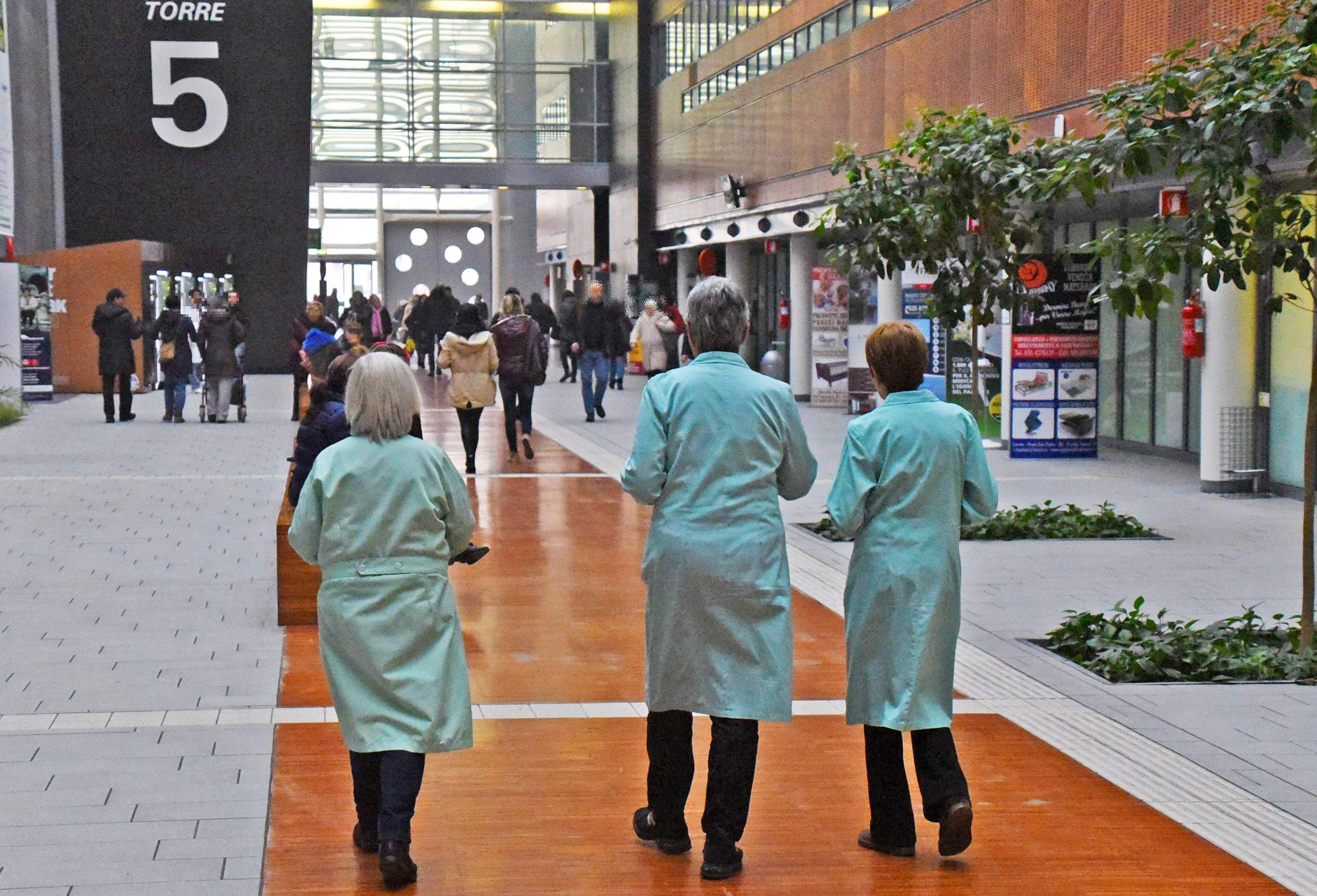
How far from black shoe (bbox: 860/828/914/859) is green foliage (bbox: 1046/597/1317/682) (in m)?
2.68

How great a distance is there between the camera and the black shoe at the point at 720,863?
4766 mm

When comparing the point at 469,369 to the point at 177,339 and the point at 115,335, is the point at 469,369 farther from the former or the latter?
the point at 115,335

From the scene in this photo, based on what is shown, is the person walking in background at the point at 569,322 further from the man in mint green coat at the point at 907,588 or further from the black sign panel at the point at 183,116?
the man in mint green coat at the point at 907,588

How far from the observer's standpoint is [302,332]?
2177 cm

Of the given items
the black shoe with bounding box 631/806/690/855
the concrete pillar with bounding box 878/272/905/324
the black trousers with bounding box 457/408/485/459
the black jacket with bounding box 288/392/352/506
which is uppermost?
the concrete pillar with bounding box 878/272/905/324

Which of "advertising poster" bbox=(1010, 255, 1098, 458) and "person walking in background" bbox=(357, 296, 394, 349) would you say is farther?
"person walking in background" bbox=(357, 296, 394, 349)

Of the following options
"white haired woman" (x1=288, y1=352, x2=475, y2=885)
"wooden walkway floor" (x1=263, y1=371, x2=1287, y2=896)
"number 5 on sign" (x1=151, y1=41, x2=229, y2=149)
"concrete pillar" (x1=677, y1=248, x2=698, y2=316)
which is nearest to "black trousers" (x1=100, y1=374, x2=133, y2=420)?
"number 5 on sign" (x1=151, y1=41, x2=229, y2=149)

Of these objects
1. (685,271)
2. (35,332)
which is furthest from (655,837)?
(685,271)

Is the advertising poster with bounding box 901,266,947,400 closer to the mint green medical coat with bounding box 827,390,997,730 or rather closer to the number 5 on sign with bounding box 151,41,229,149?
the mint green medical coat with bounding box 827,390,997,730

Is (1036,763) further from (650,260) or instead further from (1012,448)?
(650,260)

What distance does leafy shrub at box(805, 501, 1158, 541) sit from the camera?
1195 centimetres

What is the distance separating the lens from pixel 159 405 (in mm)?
26172

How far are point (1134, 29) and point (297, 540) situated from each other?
44.8 feet

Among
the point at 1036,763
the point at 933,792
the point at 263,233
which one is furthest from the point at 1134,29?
the point at 263,233
